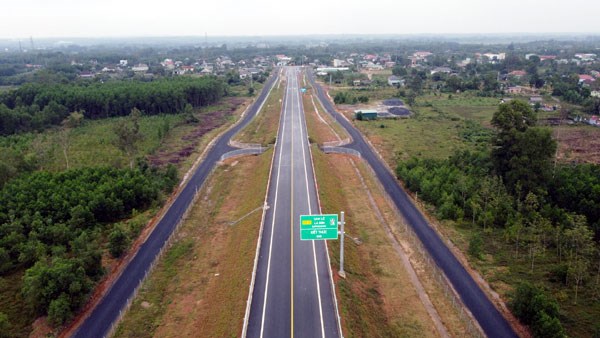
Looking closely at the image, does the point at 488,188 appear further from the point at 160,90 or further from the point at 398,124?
the point at 160,90

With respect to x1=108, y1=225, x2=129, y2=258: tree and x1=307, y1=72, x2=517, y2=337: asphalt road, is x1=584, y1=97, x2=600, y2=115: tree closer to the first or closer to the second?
x1=307, y1=72, x2=517, y2=337: asphalt road

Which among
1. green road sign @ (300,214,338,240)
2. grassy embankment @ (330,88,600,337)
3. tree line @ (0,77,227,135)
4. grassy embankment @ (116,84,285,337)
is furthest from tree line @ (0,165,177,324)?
tree line @ (0,77,227,135)

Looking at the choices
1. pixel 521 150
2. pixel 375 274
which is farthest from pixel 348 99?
pixel 375 274

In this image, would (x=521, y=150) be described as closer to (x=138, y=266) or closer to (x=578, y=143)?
(x=578, y=143)

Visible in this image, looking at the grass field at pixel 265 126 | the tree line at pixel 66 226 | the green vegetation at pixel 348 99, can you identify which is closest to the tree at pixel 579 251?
the tree line at pixel 66 226

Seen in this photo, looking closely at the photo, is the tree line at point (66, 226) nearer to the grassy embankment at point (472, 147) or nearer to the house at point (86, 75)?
the grassy embankment at point (472, 147)

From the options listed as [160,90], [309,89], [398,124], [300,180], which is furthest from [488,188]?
[309,89]
